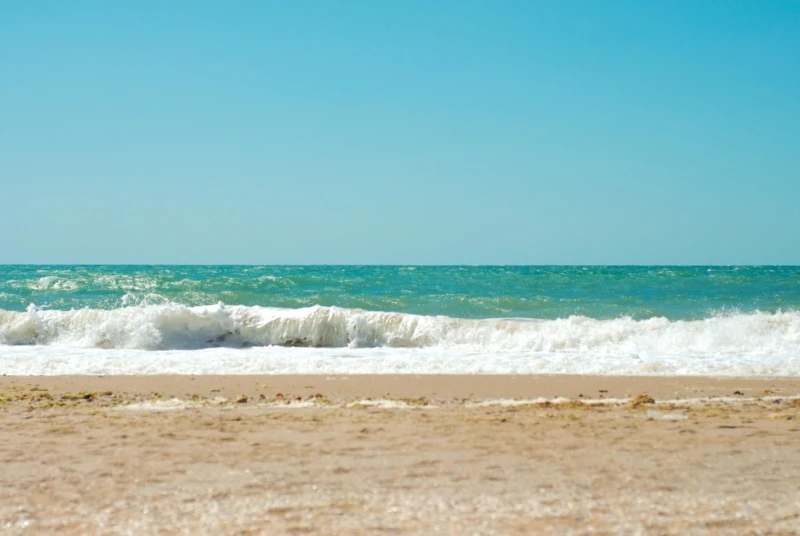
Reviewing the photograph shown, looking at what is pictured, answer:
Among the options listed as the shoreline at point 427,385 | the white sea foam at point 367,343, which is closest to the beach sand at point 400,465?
the shoreline at point 427,385

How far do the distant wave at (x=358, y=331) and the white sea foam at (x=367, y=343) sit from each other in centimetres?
2

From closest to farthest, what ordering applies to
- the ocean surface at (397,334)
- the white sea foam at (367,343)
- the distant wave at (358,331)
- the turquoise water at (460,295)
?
1. the white sea foam at (367,343)
2. the ocean surface at (397,334)
3. the distant wave at (358,331)
4. the turquoise water at (460,295)

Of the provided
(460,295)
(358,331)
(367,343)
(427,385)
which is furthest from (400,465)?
(460,295)

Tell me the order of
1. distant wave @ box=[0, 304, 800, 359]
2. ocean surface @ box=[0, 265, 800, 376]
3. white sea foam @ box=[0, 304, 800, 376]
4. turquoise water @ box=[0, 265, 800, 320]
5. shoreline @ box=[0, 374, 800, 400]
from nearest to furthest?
shoreline @ box=[0, 374, 800, 400] < white sea foam @ box=[0, 304, 800, 376] < ocean surface @ box=[0, 265, 800, 376] < distant wave @ box=[0, 304, 800, 359] < turquoise water @ box=[0, 265, 800, 320]

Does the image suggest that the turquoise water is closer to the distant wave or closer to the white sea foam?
the distant wave

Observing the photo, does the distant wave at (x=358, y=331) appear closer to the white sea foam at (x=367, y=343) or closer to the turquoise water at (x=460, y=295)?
the white sea foam at (x=367, y=343)

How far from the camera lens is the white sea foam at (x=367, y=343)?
39.1 feet

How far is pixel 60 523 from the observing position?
4066 millimetres

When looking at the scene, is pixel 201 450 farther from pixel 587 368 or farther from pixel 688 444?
pixel 587 368

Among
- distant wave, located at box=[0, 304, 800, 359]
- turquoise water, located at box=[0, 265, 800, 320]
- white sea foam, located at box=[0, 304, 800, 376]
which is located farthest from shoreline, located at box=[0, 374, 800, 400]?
turquoise water, located at box=[0, 265, 800, 320]

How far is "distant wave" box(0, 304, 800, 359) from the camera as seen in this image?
15.8m

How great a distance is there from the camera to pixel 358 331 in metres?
17.7

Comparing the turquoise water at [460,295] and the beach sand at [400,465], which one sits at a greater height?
the turquoise water at [460,295]

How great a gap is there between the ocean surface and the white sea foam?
3 centimetres
